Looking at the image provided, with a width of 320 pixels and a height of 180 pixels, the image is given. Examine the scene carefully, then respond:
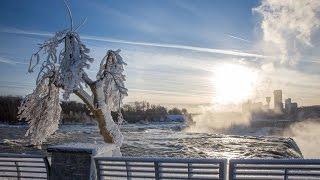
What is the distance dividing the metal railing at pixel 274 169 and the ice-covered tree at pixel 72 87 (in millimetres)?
11037

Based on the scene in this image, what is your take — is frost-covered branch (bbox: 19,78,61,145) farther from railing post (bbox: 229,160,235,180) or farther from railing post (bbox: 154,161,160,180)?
railing post (bbox: 229,160,235,180)

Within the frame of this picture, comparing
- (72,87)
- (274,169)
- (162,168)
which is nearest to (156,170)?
(162,168)

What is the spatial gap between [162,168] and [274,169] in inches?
67.4

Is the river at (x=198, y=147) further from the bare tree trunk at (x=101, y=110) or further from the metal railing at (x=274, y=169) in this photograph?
the metal railing at (x=274, y=169)

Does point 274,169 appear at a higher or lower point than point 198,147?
higher

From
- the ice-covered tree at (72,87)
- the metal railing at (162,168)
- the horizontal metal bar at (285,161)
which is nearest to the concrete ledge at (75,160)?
the metal railing at (162,168)

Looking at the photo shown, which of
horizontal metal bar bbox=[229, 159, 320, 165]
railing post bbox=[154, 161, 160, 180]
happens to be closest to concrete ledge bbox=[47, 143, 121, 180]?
railing post bbox=[154, 161, 160, 180]

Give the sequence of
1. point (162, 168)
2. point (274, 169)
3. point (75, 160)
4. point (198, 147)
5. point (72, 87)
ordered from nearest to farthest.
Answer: point (274, 169) < point (162, 168) < point (75, 160) < point (72, 87) < point (198, 147)

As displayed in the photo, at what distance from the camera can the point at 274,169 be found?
6.11m

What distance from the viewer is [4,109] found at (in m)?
104

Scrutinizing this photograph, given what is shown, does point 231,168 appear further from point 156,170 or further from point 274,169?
point 156,170

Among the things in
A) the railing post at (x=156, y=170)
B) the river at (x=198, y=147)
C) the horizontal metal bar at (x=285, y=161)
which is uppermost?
the horizontal metal bar at (x=285, y=161)

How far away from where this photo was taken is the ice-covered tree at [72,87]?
16.6m

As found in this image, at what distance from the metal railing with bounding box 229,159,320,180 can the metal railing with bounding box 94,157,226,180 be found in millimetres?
223
